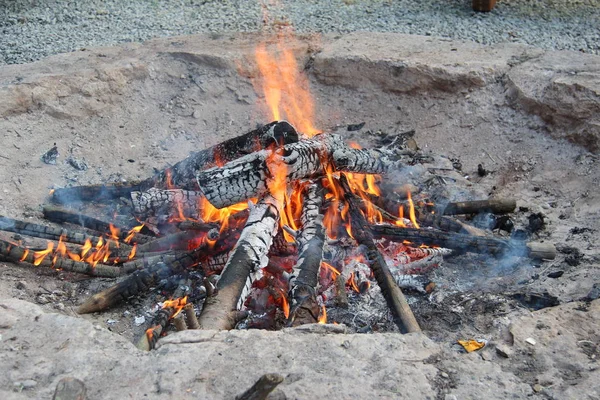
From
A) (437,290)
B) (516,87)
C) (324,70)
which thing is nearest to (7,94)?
(324,70)

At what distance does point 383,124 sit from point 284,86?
1.00m

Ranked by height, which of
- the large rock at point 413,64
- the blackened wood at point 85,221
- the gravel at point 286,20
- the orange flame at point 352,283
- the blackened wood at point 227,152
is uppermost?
the gravel at point 286,20

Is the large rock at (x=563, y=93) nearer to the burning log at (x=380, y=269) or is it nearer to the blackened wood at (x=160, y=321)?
the burning log at (x=380, y=269)

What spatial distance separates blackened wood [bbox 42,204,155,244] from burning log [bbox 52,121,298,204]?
9.9 inches

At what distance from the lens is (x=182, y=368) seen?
271 cm

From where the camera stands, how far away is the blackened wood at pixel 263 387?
2307mm

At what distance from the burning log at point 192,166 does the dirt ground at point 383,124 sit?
27 centimetres

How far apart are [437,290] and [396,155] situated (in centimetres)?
157

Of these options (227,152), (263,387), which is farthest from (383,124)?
(263,387)

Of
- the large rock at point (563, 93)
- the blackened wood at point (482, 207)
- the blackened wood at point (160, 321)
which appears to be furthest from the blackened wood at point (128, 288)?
the large rock at point (563, 93)

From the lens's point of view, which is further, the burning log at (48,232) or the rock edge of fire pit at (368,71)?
the rock edge of fire pit at (368,71)

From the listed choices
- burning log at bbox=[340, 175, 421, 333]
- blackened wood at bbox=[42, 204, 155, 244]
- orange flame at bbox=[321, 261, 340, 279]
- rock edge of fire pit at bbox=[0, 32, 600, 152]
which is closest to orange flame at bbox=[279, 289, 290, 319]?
orange flame at bbox=[321, 261, 340, 279]

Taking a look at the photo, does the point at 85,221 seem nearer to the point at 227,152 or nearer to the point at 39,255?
the point at 39,255

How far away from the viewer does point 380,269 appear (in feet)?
→ 12.5
